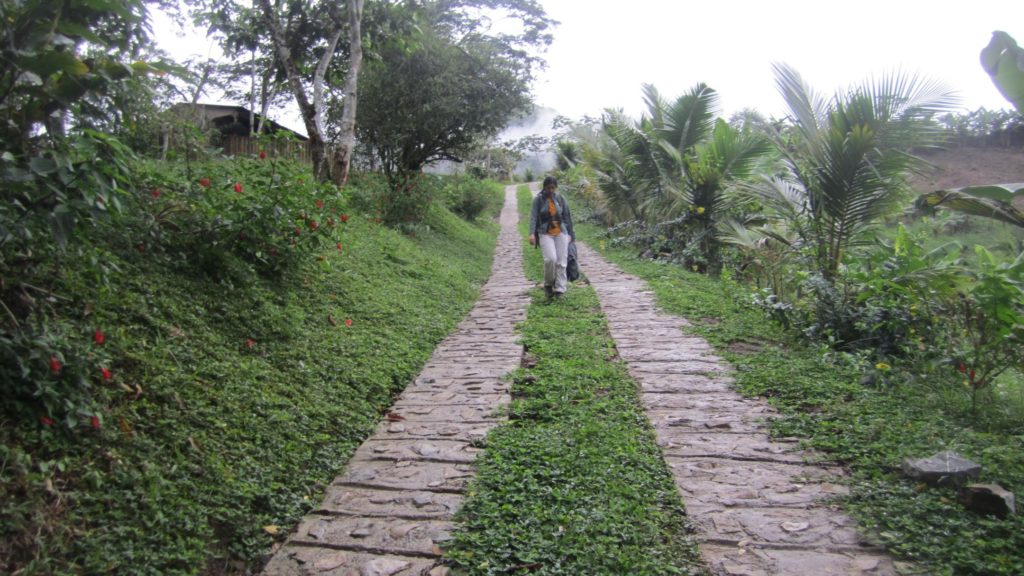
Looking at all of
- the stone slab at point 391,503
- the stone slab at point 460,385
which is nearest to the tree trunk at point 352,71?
the stone slab at point 460,385

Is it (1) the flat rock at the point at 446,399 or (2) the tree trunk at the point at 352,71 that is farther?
(2) the tree trunk at the point at 352,71

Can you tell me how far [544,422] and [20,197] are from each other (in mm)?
2894

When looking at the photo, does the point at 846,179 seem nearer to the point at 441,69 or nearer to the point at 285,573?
the point at 285,573

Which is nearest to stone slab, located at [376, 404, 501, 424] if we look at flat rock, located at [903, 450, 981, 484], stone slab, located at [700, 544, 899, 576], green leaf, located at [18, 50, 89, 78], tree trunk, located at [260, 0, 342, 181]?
stone slab, located at [700, 544, 899, 576]

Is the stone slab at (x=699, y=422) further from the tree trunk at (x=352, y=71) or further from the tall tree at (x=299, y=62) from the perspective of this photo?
the tall tree at (x=299, y=62)

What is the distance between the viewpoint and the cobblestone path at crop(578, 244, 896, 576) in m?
2.68

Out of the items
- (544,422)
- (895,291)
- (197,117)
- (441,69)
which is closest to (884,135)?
(895,291)

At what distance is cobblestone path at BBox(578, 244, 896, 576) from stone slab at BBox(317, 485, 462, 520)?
1.13m

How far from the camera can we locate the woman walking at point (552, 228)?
26.3 feet

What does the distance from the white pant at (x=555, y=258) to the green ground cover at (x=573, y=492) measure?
3132mm

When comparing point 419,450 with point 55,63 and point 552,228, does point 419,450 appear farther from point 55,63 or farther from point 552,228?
point 552,228

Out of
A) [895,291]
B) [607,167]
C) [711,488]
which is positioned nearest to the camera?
[711,488]

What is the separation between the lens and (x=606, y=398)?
4594mm

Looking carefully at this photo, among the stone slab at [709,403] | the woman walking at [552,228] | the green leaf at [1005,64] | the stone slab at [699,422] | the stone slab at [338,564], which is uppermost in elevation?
the green leaf at [1005,64]
